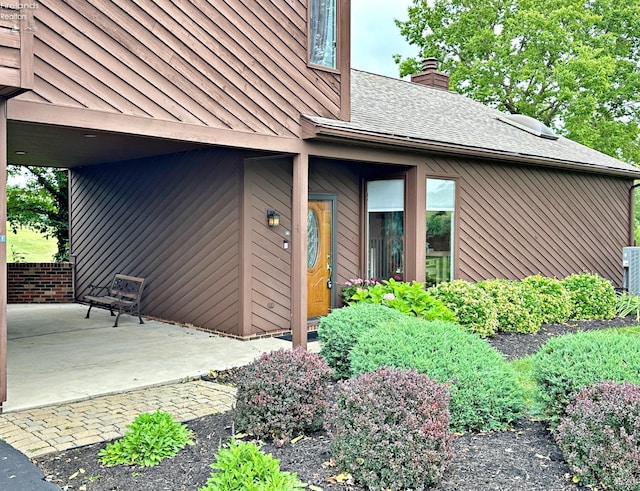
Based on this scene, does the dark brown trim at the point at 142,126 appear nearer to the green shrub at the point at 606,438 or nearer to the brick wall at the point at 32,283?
the green shrub at the point at 606,438

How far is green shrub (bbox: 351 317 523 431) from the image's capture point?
4.08m

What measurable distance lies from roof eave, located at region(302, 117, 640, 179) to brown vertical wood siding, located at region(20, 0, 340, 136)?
301 millimetres

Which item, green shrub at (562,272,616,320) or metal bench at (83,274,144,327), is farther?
green shrub at (562,272,616,320)

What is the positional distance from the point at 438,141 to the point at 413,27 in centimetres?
1814

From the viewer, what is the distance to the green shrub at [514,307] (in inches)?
330

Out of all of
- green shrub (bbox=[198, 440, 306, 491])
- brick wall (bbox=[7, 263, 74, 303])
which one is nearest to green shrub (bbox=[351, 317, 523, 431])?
green shrub (bbox=[198, 440, 306, 491])

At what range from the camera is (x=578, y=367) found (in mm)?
4004

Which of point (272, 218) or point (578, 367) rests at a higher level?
point (272, 218)

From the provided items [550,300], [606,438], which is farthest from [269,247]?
[606,438]

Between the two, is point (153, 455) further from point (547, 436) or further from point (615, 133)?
point (615, 133)

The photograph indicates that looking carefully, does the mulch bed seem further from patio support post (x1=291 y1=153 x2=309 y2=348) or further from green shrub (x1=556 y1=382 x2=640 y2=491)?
patio support post (x1=291 y1=153 x2=309 y2=348)

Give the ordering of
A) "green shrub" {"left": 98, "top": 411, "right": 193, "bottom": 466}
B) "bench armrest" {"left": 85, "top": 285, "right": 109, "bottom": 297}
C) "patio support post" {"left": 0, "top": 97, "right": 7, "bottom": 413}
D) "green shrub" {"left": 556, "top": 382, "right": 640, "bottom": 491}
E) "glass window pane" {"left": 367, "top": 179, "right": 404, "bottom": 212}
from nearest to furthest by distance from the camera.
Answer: "green shrub" {"left": 556, "top": 382, "right": 640, "bottom": 491}, "green shrub" {"left": 98, "top": 411, "right": 193, "bottom": 466}, "patio support post" {"left": 0, "top": 97, "right": 7, "bottom": 413}, "glass window pane" {"left": 367, "top": 179, "right": 404, "bottom": 212}, "bench armrest" {"left": 85, "top": 285, "right": 109, "bottom": 297}

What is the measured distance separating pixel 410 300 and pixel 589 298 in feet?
12.6

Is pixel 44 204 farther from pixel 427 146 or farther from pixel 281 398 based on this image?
pixel 281 398
